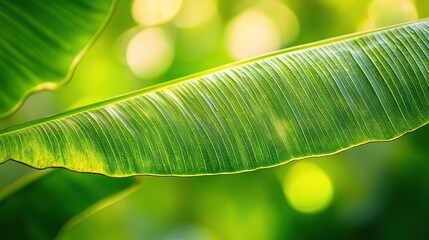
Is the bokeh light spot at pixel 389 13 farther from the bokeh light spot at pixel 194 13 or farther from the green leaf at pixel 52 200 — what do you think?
the green leaf at pixel 52 200

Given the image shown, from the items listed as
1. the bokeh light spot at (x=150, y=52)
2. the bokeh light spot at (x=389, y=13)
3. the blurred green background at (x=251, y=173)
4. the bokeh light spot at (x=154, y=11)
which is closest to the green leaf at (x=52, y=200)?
the blurred green background at (x=251, y=173)

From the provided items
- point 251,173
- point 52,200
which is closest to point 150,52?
point 251,173

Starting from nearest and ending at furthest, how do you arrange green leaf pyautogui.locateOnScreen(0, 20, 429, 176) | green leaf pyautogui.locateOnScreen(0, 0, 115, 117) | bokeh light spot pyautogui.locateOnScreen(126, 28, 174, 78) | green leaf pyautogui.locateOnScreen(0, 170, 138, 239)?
1. green leaf pyautogui.locateOnScreen(0, 20, 429, 176)
2. green leaf pyautogui.locateOnScreen(0, 0, 115, 117)
3. green leaf pyautogui.locateOnScreen(0, 170, 138, 239)
4. bokeh light spot pyautogui.locateOnScreen(126, 28, 174, 78)

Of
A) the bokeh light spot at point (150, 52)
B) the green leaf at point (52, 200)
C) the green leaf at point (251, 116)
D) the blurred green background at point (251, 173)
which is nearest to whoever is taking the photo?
the green leaf at point (251, 116)

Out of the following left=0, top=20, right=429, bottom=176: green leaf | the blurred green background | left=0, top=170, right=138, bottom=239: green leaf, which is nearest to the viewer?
left=0, top=20, right=429, bottom=176: green leaf

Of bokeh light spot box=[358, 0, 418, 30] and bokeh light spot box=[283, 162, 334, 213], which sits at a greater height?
bokeh light spot box=[358, 0, 418, 30]

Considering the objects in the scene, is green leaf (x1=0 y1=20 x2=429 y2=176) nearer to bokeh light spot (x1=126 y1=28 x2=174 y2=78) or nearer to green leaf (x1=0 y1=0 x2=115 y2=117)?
green leaf (x1=0 y1=0 x2=115 y2=117)

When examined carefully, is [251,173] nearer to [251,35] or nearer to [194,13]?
[251,35]

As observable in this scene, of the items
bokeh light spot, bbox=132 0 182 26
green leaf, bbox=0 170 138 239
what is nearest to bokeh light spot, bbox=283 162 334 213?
bokeh light spot, bbox=132 0 182 26
